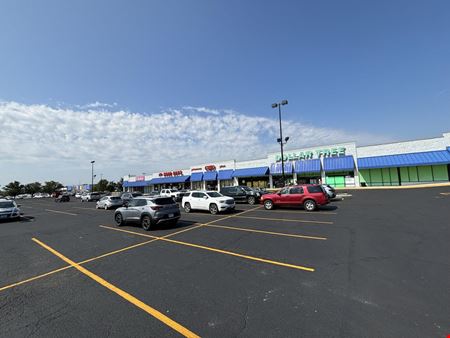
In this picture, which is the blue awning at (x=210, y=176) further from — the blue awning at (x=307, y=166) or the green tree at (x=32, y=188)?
the green tree at (x=32, y=188)

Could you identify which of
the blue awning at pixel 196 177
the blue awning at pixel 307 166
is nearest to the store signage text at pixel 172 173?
Result: the blue awning at pixel 196 177

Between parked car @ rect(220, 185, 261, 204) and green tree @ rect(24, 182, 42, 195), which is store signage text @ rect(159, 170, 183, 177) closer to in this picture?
parked car @ rect(220, 185, 261, 204)

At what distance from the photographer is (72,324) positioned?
356 centimetres

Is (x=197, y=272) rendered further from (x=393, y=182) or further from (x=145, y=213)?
(x=393, y=182)

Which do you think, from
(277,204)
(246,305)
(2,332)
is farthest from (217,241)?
(277,204)

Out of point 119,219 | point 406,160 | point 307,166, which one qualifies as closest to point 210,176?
point 307,166

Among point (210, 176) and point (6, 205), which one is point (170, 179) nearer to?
point (210, 176)

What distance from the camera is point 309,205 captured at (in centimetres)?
1499

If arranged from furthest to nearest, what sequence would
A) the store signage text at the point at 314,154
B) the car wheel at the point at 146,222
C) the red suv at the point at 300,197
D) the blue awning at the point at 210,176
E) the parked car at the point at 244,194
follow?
1. the blue awning at the point at 210,176
2. the store signage text at the point at 314,154
3. the parked car at the point at 244,194
4. the red suv at the point at 300,197
5. the car wheel at the point at 146,222

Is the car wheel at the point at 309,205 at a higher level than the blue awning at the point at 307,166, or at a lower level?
lower

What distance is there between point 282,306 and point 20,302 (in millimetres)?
5035

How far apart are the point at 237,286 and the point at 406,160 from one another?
33753mm

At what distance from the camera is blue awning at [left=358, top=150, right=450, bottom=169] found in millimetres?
27142

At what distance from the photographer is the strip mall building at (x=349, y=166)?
28.5 metres
